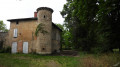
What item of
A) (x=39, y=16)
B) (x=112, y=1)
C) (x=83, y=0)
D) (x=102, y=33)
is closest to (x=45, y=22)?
(x=39, y=16)

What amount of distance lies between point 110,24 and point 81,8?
371cm

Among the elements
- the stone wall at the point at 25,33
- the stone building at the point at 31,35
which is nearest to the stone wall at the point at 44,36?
the stone building at the point at 31,35

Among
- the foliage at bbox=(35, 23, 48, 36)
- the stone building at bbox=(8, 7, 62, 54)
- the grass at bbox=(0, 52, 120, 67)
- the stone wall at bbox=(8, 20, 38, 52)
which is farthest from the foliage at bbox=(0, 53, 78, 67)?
the stone wall at bbox=(8, 20, 38, 52)

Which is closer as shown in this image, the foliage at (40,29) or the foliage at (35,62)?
the foliage at (35,62)

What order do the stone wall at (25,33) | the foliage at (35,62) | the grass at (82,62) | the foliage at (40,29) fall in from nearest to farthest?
1. the grass at (82,62)
2. the foliage at (35,62)
3. the foliage at (40,29)
4. the stone wall at (25,33)

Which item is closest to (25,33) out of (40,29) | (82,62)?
(40,29)

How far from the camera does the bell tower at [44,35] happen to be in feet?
44.1

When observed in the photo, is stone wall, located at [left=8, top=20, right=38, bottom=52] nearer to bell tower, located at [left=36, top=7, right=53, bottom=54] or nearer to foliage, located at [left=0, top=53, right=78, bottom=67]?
bell tower, located at [left=36, top=7, right=53, bottom=54]

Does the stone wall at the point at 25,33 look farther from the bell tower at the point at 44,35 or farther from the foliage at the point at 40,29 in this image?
the bell tower at the point at 44,35

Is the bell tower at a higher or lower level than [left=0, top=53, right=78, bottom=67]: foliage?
higher

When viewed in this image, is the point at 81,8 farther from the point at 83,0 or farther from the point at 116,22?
the point at 116,22

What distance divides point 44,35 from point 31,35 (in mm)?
2614

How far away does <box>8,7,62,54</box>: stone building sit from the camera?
44.8ft

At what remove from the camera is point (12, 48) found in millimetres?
14969
